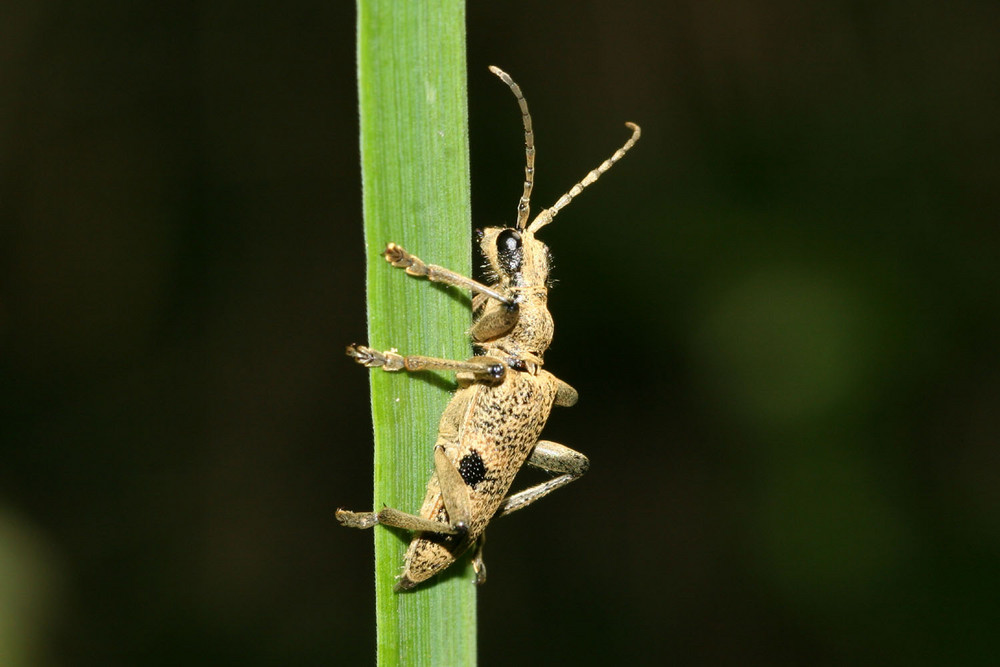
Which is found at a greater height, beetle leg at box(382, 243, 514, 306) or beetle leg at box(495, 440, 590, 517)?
beetle leg at box(382, 243, 514, 306)

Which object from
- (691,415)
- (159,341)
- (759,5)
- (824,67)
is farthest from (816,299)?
(159,341)

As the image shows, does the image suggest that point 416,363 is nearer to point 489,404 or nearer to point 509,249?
point 489,404

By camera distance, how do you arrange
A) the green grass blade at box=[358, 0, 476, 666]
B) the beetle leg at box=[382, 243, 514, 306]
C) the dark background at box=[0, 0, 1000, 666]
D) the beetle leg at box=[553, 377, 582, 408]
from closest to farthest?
1. the green grass blade at box=[358, 0, 476, 666]
2. the beetle leg at box=[382, 243, 514, 306]
3. the beetle leg at box=[553, 377, 582, 408]
4. the dark background at box=[0, 0, 1000, 666]

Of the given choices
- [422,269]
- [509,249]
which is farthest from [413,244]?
[509,249]

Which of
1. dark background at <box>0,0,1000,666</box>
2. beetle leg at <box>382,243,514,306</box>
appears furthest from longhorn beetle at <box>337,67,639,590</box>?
dark background at <box>0,0,1000,666</box>

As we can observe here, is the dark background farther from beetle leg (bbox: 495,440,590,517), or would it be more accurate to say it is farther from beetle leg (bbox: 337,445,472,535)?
beetle leg (bbox: 337,445,472,535)

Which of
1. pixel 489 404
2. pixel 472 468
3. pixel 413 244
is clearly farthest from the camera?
pixel 489 404

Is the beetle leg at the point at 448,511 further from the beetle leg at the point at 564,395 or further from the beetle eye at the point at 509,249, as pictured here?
the beetle eye at the point at 509,249

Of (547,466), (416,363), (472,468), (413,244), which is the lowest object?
(547,466)

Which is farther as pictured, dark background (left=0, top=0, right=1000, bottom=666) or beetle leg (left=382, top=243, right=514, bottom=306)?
dark background (left=0, top=0, right=1000, bottom=666)
